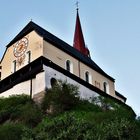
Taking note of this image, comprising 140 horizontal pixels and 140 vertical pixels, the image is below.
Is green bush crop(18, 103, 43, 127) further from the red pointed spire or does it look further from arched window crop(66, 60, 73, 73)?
the red pointed spire

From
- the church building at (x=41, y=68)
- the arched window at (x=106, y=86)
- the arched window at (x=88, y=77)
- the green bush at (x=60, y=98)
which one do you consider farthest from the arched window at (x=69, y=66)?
the green bush at (x=60, y=98)

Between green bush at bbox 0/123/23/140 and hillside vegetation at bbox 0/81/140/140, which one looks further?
hillside vegetation at bbox 0/81/140/140

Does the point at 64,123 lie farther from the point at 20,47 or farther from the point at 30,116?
the point at 20,47

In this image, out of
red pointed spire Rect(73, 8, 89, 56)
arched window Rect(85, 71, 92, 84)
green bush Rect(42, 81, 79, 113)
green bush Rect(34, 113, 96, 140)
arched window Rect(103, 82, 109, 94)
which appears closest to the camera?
green bush Rect(34, 113, 96, 140)

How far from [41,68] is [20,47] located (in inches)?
266

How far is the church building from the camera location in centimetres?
4619

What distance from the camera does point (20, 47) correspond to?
51469 millimetres

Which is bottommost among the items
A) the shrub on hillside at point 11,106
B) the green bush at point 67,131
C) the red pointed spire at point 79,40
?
the green bush at point 67,131

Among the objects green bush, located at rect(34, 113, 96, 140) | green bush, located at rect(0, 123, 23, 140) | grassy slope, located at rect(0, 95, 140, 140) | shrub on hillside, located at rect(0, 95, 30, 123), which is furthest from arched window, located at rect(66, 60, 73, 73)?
green bush, located at rect(34, 113, 96, 140)

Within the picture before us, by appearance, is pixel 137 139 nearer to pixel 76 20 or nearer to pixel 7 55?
pixel 7 55

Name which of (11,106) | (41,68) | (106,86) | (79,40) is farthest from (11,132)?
(79,40)

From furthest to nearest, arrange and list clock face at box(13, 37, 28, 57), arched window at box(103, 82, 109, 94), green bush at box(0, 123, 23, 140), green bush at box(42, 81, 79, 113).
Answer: arched window at box(103, 82, 109, 94) → clock face at box(13, 37, 28, 57) → green bush at box(42, 81, 79, 113) → green bush at box(0, 123, 23, 140)

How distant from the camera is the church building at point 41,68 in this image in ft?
152

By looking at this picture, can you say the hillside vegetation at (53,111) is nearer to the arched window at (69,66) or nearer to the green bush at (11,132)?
the green bush at (11,132)
